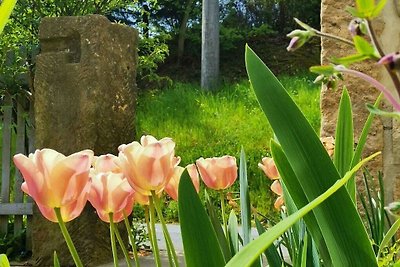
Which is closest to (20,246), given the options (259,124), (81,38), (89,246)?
(89,246)

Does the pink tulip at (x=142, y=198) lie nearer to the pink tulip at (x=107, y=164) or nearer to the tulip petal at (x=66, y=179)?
the pink tulip at (x=107, y=164)

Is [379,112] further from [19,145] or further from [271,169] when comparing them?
[19,145]

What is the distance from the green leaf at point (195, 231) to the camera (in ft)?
1.68

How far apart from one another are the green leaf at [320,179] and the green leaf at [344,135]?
19cm

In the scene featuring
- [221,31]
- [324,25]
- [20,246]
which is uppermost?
[221,31]

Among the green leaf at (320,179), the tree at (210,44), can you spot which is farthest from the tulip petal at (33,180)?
the tree at (210,44)

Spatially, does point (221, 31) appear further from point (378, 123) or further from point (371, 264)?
point (371, 264)

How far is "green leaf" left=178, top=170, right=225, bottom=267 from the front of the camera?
51 cm

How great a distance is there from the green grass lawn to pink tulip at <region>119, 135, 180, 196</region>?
5.51 m

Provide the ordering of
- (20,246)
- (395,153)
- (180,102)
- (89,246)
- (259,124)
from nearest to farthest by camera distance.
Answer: (395,153), (89,246), (20,246), (259,124), (180,102)

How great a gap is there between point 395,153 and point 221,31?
474 inches

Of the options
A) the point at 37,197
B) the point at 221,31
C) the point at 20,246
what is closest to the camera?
the point at 37,197

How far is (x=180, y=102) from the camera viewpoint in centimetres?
983

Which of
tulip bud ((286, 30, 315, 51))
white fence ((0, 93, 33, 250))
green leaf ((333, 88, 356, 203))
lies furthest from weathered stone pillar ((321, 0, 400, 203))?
white fence ((0, 93, 33, 250))
